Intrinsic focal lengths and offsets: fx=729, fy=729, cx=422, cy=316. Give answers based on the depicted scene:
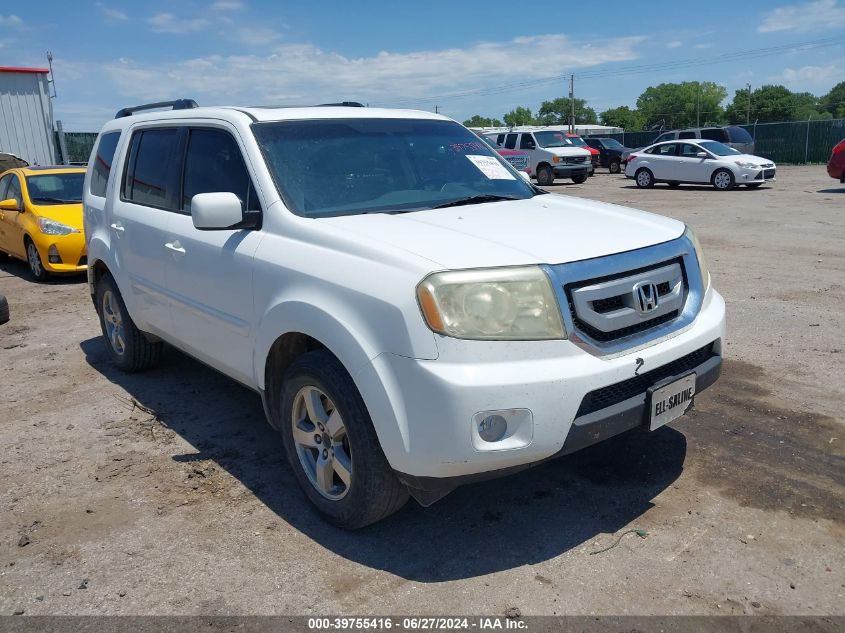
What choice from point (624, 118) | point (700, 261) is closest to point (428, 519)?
point (700, 261)

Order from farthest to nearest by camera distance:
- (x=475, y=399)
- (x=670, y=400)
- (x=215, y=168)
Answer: (x=215, y=168), (x=670, y=400), (x=475, y=399)

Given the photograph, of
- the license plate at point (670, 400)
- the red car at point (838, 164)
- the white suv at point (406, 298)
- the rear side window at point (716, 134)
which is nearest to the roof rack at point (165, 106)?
the white suv at point (406, 298)

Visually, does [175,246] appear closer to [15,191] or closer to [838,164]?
[15,191]

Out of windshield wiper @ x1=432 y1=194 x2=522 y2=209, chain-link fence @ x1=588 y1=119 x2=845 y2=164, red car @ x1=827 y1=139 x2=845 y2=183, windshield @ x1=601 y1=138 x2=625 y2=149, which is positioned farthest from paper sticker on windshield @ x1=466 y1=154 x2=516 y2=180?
chain-link fence @ x1=588 y1=119 x2=845 y2=164

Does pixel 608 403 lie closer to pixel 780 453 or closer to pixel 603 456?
pixel 603 456

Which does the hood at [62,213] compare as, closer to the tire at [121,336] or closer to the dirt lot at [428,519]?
the tire at [121,336]

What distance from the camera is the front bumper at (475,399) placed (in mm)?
2729

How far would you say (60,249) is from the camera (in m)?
9.88

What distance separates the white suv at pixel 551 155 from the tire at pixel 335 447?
23511 millimetres

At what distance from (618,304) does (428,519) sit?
137 cm

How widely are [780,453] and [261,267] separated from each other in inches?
116

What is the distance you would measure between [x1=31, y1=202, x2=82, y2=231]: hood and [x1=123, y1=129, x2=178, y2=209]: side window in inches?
212

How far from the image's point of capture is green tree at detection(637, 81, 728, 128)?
13362cm

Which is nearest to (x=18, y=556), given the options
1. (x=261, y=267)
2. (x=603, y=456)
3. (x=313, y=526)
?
(x=313, y=526)
